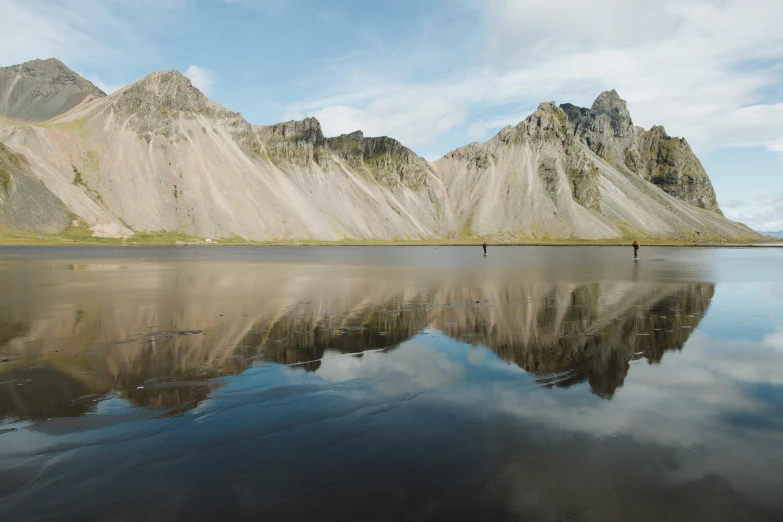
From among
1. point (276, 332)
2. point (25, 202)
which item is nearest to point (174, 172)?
point (25, 202)

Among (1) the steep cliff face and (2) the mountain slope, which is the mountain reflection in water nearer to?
(1) the steep cliff face

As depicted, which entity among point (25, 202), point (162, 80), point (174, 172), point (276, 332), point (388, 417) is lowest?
point (388, 417)

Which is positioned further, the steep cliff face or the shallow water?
the steep cliff face

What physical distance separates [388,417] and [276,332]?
9741 millimetres

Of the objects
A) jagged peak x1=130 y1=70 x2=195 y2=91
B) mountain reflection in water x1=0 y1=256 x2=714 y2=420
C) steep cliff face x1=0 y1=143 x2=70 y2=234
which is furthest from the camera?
jagged peak x1=130 y1=70 x2=195 y2=91

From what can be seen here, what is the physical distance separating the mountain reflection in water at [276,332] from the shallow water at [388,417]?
13 centimetres

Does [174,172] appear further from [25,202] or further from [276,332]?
[276,332]

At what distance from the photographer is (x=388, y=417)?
10281 millimetres

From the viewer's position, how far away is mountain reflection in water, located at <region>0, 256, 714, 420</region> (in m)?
12.5

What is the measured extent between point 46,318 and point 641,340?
24.4 m

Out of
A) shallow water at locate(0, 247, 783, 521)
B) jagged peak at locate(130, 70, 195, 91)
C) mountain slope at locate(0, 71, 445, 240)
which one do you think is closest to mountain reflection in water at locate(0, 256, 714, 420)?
shallow water at locate(0, 247, 783, 521)

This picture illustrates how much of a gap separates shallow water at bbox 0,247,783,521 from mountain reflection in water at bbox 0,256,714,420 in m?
0.13

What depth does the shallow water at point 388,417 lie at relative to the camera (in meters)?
7.07

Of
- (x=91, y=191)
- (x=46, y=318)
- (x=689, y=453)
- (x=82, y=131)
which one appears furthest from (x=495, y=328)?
(x=82, y=131)
